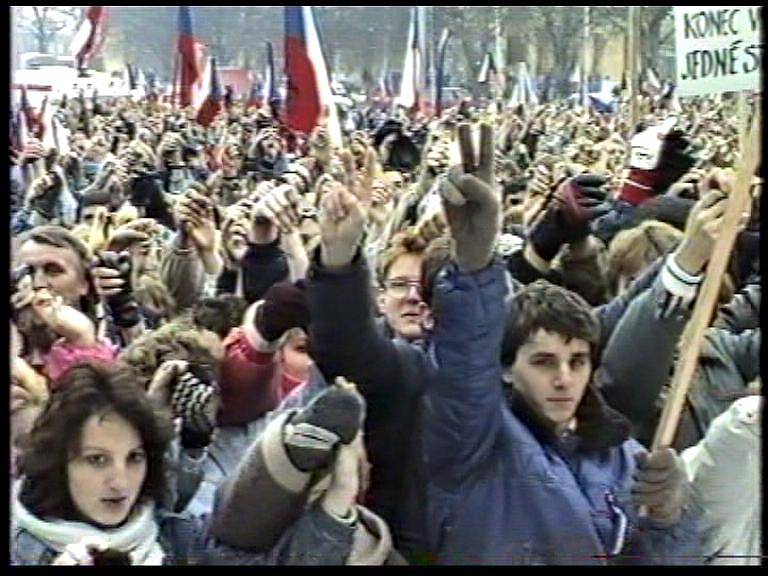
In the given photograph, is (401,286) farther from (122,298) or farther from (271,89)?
(122,298)

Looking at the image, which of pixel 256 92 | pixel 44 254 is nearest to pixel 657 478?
pixel 256 92

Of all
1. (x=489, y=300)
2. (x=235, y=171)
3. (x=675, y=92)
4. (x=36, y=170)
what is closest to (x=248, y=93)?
(x=235, y=171)

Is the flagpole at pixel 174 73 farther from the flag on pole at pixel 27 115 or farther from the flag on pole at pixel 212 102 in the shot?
the flag on pole at pixel 27 115

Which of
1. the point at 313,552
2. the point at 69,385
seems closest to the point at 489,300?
the point at 313,552

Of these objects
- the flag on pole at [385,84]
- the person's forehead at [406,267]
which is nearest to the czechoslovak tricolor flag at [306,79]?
the flag on pole at [385,84]

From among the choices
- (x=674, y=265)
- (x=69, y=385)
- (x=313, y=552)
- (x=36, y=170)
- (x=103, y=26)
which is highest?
(x=103, y=26)

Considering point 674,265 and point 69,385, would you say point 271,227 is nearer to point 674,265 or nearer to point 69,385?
point 69,385

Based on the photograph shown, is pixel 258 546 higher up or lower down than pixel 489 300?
lower down
